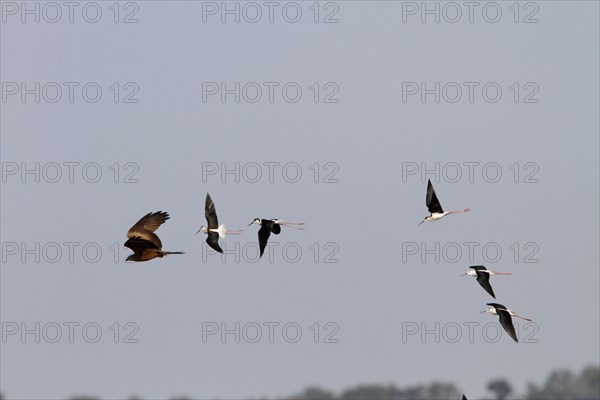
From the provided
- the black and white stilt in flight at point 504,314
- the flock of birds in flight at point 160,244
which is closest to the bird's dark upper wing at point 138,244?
the flock of birds in flight at point 160,244

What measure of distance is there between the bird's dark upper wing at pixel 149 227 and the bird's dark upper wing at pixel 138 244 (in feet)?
0.19

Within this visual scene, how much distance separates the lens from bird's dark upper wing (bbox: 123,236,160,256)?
107 ft

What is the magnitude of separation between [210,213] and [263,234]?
66.7 inches

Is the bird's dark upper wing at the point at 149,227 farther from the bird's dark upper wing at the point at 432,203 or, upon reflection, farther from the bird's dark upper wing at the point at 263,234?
the bird's dark upper wing at the point at 432,203

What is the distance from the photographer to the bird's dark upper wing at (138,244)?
32562mm

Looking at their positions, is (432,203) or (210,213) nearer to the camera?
(432,203)

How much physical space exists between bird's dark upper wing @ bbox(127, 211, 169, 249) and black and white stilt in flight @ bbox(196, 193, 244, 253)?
2.46m

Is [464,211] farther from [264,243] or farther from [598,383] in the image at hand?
[598,383]

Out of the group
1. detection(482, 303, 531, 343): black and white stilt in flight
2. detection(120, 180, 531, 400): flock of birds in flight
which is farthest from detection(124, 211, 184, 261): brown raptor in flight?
detection(482, 303, 531, 343): black and white stilt in flight

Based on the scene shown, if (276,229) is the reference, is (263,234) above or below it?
below

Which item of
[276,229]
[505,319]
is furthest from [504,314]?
[276,229]

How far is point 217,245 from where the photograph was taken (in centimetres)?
3528

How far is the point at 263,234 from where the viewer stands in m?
34.9

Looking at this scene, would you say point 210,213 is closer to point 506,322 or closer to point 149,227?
point 149,227
